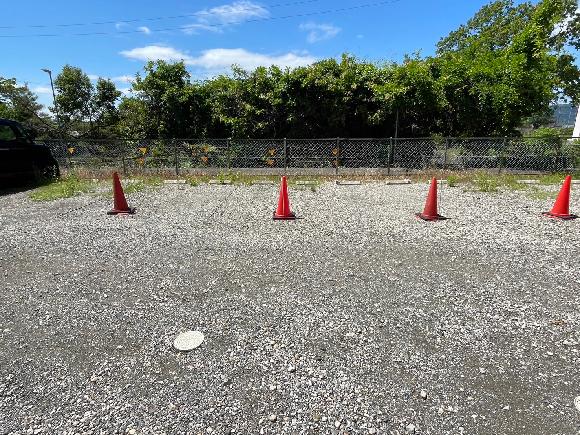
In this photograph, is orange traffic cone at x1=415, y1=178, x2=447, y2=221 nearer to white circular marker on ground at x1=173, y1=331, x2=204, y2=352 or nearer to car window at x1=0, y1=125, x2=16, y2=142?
white circular marker on ground at x1=173, y1=331, x2=204, y2=352

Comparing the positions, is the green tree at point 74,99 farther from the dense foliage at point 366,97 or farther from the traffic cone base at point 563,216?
the traffic cone base at point 563,216

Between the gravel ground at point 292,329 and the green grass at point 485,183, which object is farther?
the green grass at point 485,183

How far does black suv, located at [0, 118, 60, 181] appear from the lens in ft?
26.3

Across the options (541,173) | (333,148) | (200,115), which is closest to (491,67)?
(541,173)

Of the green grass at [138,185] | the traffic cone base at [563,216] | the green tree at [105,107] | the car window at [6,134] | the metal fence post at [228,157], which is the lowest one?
the traffic cone base at [563,216]

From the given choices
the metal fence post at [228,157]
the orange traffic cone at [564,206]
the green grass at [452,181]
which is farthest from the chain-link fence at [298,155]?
the orange traffic cone at [564,206]

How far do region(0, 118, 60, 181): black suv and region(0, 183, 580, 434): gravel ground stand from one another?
144 inches

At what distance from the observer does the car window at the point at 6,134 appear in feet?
26.1

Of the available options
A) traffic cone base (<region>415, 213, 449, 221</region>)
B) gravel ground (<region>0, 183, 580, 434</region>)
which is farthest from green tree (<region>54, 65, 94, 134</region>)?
traffic cone base (<region>415, 213, 449, 221</region>)

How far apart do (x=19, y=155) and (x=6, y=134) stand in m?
0.52

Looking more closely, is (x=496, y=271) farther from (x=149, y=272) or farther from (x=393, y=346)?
(x=149, y=272)

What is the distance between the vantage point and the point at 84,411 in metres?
2.10

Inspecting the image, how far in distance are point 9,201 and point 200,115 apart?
634 centimetres

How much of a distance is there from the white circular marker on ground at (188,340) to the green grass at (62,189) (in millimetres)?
6494
